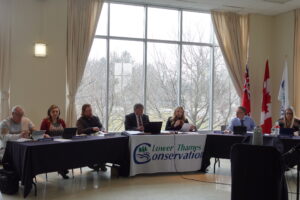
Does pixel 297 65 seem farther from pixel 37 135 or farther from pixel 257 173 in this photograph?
pixel 37 135

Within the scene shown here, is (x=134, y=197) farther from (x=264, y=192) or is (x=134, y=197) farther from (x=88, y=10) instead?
(x=88, y=10)

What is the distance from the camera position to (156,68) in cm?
816

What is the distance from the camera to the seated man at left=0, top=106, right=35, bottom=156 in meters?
5.14

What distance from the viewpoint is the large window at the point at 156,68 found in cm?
773

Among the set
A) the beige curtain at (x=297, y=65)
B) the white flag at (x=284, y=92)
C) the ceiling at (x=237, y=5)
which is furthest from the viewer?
the beige curtain at (x=297, y=65)

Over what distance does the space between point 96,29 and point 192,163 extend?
3.44m

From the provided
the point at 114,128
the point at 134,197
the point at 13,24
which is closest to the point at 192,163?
the point at 134,197

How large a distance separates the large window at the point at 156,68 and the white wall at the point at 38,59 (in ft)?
2.32

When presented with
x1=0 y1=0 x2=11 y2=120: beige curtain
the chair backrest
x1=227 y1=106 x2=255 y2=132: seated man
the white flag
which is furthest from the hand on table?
the white flag

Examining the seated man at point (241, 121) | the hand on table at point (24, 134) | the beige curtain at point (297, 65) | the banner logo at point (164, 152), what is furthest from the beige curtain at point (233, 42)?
the hand on table at point (24, 134)

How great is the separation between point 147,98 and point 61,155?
3643 millimetres

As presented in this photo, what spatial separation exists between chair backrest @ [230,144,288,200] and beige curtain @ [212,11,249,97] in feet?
18.1

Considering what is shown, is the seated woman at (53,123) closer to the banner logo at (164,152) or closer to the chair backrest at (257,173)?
the banner logo at (164,152)

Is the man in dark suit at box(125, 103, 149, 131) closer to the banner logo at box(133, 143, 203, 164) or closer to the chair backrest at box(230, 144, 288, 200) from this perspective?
the banner logo at box(133, 143, 203, 164)
